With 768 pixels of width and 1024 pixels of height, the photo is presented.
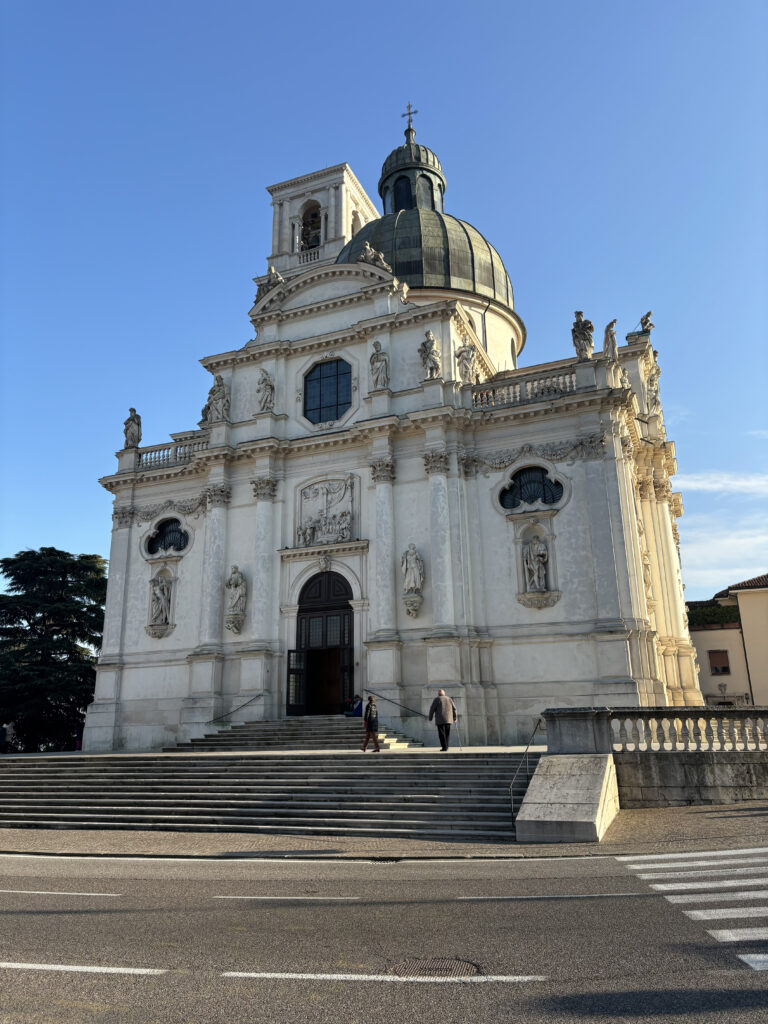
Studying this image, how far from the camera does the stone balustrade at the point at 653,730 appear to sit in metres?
15.4

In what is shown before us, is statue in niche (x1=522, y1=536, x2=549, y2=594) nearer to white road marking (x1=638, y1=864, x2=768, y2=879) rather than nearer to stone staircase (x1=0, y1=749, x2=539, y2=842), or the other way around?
stone staircase (x1=0, y1=749, x2=539, y2=842)

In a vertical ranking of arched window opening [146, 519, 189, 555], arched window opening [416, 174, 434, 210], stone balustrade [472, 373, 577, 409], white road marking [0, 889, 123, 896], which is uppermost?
arched window opening [416, 174, 434, 210]

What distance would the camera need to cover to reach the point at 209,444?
30.9m

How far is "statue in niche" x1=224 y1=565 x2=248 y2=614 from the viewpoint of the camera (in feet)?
92.3

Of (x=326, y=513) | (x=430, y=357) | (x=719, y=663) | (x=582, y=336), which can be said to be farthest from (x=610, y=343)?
(x=719, y=663)

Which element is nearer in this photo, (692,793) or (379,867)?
(379,867)

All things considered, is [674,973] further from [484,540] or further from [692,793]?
[484,540]

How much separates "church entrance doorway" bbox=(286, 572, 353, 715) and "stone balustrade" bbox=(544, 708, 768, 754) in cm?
1203

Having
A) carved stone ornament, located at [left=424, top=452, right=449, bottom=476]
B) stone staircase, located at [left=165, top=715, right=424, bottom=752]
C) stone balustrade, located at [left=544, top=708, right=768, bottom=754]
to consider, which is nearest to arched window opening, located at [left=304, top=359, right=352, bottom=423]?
carved stone ornament, located at [left=424, top=452, right=449, bottom=476]

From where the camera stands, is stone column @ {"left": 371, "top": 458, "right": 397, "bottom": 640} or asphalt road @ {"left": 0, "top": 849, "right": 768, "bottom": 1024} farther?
stone column @ {"left": 371, "top": 458, "right": 397, "bottom": 640}

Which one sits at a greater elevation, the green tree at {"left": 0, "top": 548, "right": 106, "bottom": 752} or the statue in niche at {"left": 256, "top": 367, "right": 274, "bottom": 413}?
the statue in niche at {"left": 256, "top": 367, "right": 274, "bottom": 413}

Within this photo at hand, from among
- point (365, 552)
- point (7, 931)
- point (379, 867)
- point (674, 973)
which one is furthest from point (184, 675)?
point (674, 973)

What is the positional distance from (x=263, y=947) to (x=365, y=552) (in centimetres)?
2133

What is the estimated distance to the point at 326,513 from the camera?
28812mm
